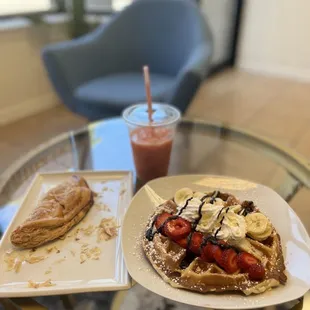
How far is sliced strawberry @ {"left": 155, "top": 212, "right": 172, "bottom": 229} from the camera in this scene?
0.83 metres

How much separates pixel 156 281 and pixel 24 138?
2042mm

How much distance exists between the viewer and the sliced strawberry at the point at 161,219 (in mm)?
832

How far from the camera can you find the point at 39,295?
729 mm

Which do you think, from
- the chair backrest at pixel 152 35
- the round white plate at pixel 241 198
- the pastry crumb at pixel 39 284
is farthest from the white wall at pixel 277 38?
the pastry crumb at pixel 39 284

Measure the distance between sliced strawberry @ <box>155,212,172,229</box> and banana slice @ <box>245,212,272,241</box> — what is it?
0.18 m

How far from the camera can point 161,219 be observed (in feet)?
2.75

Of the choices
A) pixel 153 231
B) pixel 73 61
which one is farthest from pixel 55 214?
pixel 73 61

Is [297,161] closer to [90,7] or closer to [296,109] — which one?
[296,109]

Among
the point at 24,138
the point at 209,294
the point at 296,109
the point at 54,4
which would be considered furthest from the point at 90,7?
the point at 209,294

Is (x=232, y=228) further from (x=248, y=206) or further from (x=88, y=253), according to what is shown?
(x=88, y=253)

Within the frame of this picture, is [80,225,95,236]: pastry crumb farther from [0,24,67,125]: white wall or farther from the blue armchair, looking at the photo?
[0,24,67,125]: white wall

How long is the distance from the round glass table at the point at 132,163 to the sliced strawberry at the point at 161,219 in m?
0.16

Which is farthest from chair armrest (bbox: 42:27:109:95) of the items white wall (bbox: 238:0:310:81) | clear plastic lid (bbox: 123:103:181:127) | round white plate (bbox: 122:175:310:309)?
white wall (bbox: 238:0:310:81)

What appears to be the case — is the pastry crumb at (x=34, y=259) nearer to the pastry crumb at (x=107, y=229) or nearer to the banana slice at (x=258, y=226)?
the pastry crumb at (x=107, y=229)
